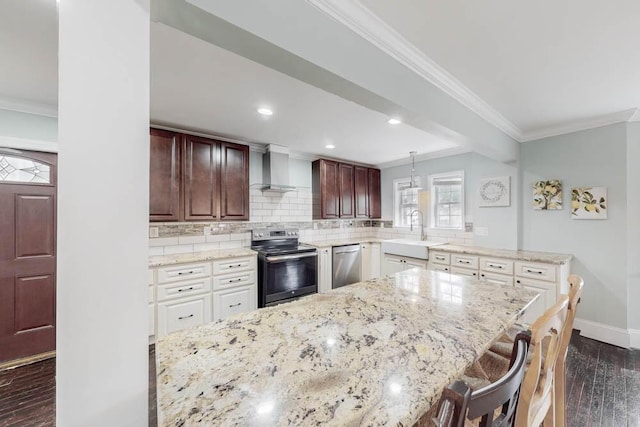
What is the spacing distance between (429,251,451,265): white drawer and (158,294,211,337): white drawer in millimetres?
2918

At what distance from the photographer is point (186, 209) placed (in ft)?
9.57

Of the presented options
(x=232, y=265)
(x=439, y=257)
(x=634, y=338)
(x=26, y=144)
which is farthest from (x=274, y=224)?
(x=634, y=338)

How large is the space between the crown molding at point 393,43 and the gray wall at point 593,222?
1579 millimetres

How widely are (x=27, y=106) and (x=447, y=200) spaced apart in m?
5.21

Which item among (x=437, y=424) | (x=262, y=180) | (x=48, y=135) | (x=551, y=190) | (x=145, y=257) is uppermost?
(x=48, y=135)

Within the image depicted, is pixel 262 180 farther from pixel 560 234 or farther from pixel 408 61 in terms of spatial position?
pixel 560 234

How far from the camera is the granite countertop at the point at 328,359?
625mm

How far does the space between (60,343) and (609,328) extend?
171 inches

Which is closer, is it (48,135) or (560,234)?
(48,135)

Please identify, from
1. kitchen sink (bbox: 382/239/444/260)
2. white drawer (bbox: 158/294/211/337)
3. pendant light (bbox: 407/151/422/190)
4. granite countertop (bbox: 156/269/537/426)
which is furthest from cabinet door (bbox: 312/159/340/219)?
granite countertop (bbox: 156/269/537/426)

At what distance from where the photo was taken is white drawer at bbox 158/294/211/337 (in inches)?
99.0

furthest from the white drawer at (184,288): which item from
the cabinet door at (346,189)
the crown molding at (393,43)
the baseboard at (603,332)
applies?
the baseboard at (603,332)

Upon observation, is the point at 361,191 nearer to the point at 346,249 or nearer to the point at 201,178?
the point at 346,249

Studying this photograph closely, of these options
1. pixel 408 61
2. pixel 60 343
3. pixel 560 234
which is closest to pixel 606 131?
pixel 560 234
